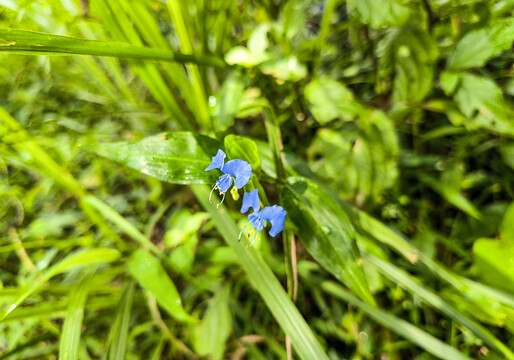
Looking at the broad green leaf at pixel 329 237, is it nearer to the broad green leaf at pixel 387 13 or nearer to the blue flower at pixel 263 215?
the blue flower at pixel 263 215

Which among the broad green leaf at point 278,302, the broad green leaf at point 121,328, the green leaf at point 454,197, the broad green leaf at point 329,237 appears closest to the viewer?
the broad green leaf at point 329,237

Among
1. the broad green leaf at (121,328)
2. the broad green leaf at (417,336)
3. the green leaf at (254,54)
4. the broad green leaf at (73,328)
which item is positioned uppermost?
the green leaf at (254,54)

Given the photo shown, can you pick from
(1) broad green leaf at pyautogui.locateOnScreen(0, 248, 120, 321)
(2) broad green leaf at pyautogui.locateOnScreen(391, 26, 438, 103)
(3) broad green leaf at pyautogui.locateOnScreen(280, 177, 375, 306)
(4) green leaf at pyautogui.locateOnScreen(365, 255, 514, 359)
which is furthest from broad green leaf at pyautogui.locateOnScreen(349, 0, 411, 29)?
(1) broad green leaf at pyautogui.locateOnScreen(0, 248, 120, 321)

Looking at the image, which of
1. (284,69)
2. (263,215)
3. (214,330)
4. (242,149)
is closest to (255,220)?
(263,215)

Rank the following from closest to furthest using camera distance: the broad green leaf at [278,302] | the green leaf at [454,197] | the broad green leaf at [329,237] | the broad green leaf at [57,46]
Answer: the broad green leaf at [57,46] → the broad green leaf at [329,237] → the broad green leaf at [278,302] → the green leaf at [454,197]

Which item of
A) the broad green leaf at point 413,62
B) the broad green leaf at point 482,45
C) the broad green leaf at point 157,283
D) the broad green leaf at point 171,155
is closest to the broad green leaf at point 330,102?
the broad green leaf at point 413,62

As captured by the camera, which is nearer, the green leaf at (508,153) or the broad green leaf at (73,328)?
the broad green leaf at (73,328)

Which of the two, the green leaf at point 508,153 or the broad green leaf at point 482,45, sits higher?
the broad green leaf at point 482,45

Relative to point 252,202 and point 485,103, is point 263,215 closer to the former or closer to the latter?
point 252,202

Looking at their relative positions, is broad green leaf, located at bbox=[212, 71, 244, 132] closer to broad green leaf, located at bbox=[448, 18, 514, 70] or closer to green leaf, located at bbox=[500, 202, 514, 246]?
broad green leaf, located at bbox=[448, 18, 514, 70]
